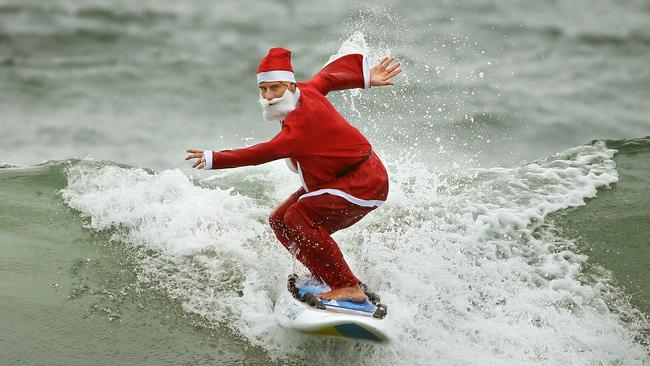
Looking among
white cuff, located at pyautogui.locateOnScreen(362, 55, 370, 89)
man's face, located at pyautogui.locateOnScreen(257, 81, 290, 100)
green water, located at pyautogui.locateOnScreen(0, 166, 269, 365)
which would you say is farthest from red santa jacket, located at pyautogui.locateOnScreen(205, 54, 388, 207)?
green water, located at pyautogui.locateOnScreen(0, 166, 269, 365)

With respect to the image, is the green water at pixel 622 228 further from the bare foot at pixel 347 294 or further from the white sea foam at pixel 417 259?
the bare foot at pixel 347 294

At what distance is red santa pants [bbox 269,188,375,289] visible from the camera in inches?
203

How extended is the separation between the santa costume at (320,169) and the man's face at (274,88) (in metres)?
0.03

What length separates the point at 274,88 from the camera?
507cm

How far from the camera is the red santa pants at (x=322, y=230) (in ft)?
16.9

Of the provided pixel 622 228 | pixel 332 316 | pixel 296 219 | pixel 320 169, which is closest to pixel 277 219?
pixel 296 219

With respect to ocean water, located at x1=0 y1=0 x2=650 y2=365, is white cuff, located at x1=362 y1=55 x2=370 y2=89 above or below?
above

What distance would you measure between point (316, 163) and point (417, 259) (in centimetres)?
148

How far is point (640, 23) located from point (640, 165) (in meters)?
6.04

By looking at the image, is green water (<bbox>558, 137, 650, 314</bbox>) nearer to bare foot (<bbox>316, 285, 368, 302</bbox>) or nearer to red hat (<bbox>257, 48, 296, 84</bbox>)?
bare foot (<bbox>316, 285, 368, 302</bbox>)

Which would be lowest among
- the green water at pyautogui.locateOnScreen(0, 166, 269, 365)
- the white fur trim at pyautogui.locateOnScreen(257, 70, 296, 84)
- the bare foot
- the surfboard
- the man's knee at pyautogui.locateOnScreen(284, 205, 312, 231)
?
the green water at pyautogui.locateOnScreen(0, 166, 269, 365)

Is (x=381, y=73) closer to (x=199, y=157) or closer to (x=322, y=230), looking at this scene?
(x=322, y=230)

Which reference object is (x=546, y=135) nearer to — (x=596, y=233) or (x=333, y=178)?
(x=596, y=233)

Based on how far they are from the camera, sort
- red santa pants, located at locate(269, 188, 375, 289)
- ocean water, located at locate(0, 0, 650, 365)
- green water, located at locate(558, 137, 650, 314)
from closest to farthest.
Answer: red santa pants, located at locate(269, 188, 375, 289) → ocean water, located at locate(0, 0, 650, 365) → green water, located at locate(558, 137, 650, 314)
